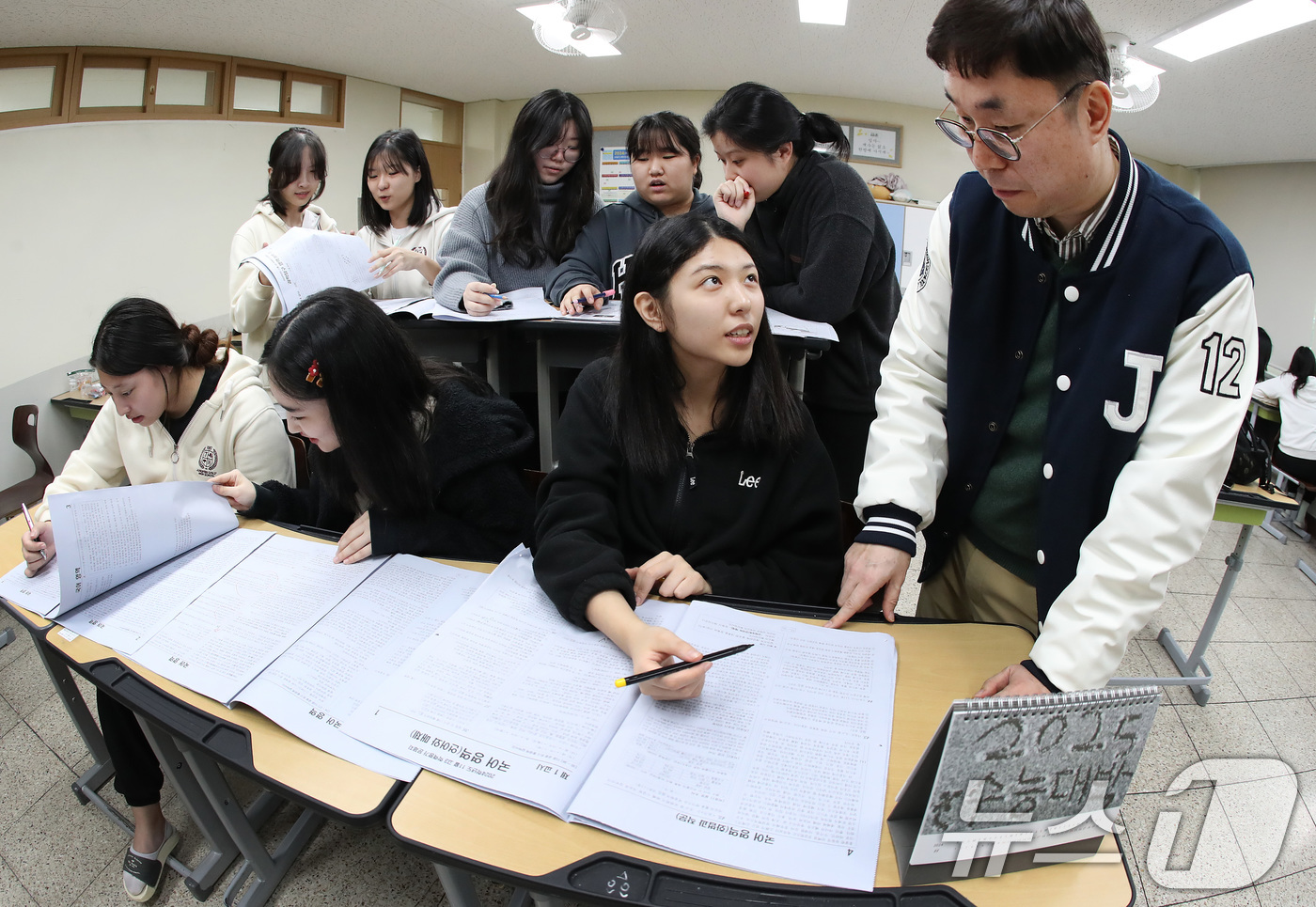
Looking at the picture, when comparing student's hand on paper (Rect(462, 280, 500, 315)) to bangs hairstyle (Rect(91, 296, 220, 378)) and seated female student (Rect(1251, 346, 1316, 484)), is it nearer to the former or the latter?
bangs hairstyle (Rect(91, 296, 220, 378))

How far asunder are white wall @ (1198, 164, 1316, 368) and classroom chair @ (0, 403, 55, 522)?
911 centimetres

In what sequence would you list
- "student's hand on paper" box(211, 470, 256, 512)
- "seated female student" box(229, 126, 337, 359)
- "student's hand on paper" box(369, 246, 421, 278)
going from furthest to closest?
"seated female student" box(229, 126, 337, 359), "student's hand on paper" box(369, 246, 421, 278), "student's hand on paper" box(211, 470, 256, 512)

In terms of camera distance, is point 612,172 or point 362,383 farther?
point 612,172

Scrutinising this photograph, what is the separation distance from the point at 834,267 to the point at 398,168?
174cm

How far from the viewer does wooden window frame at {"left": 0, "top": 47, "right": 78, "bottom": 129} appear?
11.4 ft

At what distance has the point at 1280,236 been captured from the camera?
707cm

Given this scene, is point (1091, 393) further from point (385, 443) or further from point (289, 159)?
point (289, 159)

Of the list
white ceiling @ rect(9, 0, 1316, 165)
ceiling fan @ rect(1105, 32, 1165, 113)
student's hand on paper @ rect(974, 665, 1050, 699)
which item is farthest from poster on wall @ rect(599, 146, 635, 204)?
student's hand on paper @ rect(974, 665, 1050, 699)

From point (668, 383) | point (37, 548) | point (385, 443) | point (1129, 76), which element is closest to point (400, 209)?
point (385, 443)

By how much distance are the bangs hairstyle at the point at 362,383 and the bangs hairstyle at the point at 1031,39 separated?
1.05m

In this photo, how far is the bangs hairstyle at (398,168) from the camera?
2.49m

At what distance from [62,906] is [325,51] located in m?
5.61

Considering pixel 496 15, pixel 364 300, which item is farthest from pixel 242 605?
pixel 496 15

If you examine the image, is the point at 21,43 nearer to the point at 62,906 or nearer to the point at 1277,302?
the point at 62,906
